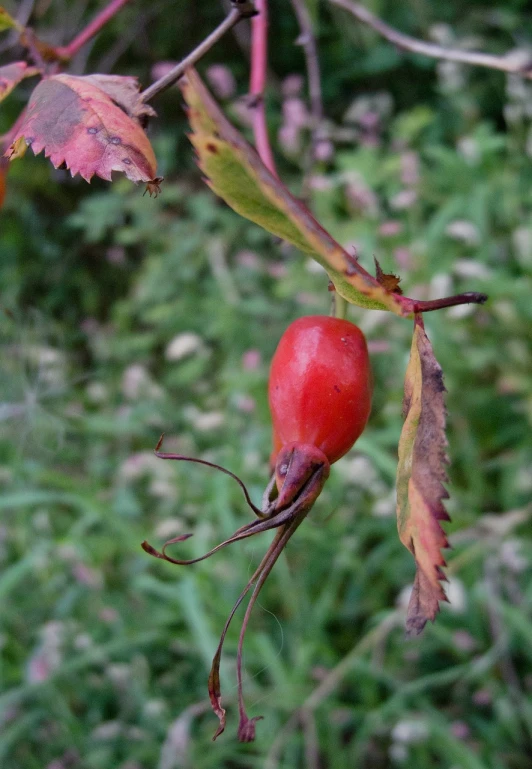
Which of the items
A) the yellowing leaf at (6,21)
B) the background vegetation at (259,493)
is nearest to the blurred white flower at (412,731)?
the background vegetation at (259,493)

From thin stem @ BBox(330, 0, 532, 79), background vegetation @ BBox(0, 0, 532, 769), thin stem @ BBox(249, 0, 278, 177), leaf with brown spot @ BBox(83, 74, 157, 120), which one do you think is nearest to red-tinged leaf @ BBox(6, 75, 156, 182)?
leaf with brown spot @ BBox(83, 74, 157, 120)

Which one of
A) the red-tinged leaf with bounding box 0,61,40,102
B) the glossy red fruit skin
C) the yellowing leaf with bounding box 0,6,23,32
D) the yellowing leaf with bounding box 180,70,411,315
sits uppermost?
the yellowing leaf with bounding box 0,6,23,32

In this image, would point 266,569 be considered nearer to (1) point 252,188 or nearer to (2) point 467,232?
(1) point 252,188

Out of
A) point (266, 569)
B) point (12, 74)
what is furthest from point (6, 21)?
point (266, 569)

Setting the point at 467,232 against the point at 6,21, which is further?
the point at 467,232

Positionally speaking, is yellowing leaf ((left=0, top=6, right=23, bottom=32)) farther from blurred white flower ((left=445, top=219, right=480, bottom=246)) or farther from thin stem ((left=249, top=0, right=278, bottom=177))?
blurred white flower ((left=445, top=219, right=480, bottom=246))

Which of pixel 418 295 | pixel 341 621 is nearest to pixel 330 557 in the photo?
pixel 341 621
